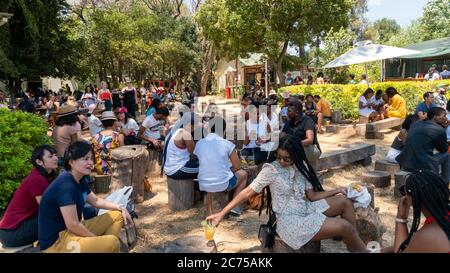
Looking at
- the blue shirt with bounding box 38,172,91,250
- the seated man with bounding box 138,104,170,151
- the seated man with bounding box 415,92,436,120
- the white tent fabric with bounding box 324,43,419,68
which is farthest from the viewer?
the white tent fabric with bounding box 324,43,419,68

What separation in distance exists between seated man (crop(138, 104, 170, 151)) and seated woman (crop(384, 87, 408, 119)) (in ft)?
22.0

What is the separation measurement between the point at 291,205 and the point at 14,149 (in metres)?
3.96

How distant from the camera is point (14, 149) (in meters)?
5.33

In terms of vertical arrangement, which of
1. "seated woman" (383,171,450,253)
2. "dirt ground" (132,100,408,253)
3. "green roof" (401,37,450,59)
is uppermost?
"green roof" (401,37,450,59)

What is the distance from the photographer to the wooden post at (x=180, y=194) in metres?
5.43

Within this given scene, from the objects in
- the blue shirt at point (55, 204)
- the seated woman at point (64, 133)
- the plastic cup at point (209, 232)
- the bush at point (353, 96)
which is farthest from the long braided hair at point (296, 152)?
the bush at point (353, 96)

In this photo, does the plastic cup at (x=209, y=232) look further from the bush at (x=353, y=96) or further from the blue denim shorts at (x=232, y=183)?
the bush at (x=353, y=96)

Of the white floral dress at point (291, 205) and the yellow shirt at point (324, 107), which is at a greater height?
the yellow shirt at point (324, 107)

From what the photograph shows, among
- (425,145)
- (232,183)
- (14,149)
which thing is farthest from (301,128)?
(14,149)

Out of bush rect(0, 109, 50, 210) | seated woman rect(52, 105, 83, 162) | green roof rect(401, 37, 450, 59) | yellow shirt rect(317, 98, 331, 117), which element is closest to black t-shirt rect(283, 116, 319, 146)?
seated woman rect(52, 105, 83, 162)

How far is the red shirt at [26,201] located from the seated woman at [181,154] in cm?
193

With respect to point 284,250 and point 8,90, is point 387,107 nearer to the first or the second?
point 284,250

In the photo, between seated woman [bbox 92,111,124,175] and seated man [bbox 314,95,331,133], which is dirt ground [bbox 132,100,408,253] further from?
seated man [bbox 314,95,331,133]

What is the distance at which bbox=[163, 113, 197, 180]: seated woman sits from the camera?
524 cm
